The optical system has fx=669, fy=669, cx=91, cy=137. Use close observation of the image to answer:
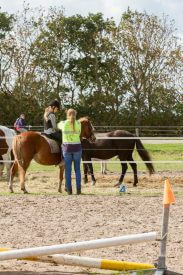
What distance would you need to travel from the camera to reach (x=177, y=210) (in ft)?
35.2

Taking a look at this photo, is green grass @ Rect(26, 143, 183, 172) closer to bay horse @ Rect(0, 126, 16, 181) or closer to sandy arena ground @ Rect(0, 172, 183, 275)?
bay horse @ Rect(0, 126, 16, 181)

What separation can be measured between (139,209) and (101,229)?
2.13 metres

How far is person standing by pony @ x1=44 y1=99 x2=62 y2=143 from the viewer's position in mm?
14016

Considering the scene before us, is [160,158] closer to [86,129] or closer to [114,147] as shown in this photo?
[114,147]

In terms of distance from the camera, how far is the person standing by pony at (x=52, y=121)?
46.0ft

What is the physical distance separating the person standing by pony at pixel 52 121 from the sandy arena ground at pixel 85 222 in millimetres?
1268

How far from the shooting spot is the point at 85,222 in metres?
9.46

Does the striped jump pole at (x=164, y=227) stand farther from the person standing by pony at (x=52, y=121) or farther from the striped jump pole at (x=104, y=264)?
the person standing by pony at (x=52, y=121)

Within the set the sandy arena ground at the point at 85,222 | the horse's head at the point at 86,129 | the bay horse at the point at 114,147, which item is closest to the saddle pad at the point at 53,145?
the horse's head at the point at 86,129

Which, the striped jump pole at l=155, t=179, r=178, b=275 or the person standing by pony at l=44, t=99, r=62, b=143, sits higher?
the person standing by pony at l=44, t=99, r=62, b=143

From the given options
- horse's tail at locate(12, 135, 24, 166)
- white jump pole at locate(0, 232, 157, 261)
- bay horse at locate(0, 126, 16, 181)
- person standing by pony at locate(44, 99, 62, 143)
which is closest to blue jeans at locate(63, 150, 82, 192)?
person standing by pony at locate(44, 99, 62, 143)

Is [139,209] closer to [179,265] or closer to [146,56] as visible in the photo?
[179,265]

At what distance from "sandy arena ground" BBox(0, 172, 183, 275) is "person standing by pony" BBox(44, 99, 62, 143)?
4.16 ft

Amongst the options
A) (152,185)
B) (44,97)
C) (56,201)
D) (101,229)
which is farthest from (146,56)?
(101,229)
